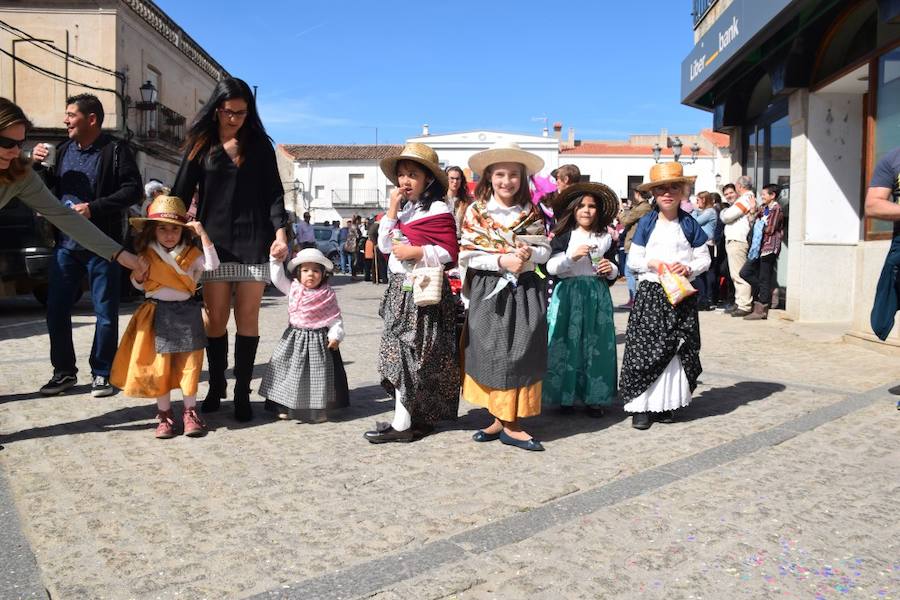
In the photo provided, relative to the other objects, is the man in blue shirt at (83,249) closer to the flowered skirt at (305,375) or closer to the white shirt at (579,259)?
the flowered skirt at (305,375)

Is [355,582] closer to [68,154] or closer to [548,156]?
[68,154]

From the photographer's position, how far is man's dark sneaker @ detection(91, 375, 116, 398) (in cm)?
540

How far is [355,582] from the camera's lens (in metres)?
2.60

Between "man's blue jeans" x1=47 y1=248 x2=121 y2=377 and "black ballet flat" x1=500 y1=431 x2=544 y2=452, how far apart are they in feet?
9.44

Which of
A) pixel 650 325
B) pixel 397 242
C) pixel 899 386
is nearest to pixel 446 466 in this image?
pixel 397 242

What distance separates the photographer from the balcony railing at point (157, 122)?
2497cm

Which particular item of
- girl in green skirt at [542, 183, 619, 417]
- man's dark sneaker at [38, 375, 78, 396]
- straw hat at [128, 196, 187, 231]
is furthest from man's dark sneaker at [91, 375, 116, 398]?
girl in green skirt at [542, 183, 619, 417]

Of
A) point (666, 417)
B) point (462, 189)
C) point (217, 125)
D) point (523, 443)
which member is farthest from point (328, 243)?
point (523, 443)

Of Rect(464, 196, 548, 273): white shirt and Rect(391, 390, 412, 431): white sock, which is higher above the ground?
Rect(464, 196, 548, 273): white shirt

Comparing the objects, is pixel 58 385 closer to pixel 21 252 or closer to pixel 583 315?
pixel 583 315

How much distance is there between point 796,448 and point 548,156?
65083 mm

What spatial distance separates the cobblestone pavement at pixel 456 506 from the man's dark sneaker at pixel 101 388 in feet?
0.31

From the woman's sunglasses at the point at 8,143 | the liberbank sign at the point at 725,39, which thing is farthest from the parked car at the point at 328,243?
the woman's sunglasses at the point at 8,143

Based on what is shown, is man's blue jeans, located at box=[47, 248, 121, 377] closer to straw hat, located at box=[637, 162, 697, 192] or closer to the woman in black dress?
the woman in black dress
